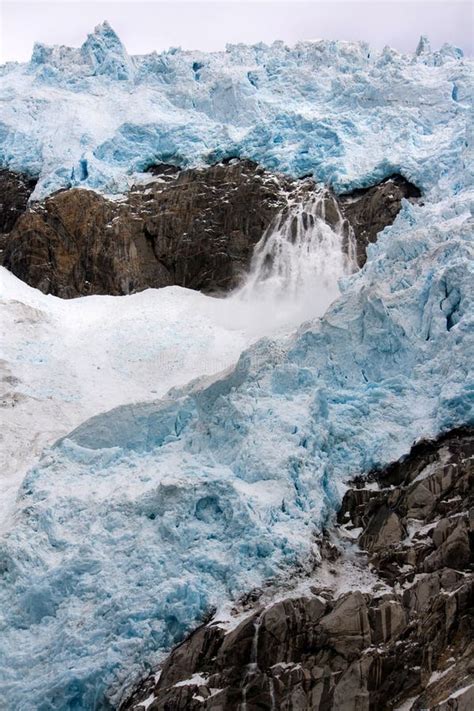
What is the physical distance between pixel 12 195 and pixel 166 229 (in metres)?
6.63

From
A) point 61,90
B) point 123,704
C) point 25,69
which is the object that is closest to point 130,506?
point 123,704

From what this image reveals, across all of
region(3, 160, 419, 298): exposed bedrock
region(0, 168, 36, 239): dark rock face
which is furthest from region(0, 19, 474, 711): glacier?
region(0, 168, 36, 239): dark rock face

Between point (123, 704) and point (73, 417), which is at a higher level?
point (73, 417)

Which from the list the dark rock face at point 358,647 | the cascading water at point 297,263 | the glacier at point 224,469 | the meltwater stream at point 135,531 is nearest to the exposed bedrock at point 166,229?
the cascading water at point 297,263

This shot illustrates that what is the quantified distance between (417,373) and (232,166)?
17118mm

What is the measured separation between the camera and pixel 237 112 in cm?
3384

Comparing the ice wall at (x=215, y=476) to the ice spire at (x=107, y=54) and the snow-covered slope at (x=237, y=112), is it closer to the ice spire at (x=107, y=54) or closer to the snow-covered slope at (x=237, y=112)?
the snow-covered slope at (x=237, y=112)

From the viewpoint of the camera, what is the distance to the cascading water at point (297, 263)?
27203 millimetres

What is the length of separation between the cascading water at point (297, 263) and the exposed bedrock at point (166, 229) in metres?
0.31

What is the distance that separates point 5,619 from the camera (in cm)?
1330

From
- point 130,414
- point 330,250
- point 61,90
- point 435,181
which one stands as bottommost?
Answer: point 130,414

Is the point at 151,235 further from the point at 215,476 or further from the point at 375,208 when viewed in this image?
the point at 215,476

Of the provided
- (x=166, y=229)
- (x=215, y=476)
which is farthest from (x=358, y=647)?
(x=166, y=229)

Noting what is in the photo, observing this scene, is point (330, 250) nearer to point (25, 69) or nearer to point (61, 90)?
point (61, 90)
